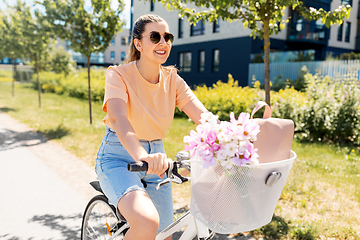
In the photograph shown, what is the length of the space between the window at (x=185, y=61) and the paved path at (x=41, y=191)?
65.4ft

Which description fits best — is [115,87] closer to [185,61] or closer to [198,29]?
[198,29]

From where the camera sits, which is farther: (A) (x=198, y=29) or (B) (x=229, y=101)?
(A) (x=198, y=29)

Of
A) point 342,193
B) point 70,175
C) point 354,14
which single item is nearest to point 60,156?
point 70,175

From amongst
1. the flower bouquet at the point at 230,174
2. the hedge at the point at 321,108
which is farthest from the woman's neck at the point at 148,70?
the hedge at the point at 321,108

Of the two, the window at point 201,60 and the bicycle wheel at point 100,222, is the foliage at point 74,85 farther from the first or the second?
the bicycle wheel at point 100,222

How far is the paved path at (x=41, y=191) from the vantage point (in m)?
3.74

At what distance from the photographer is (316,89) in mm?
8867

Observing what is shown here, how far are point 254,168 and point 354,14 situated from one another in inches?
1234

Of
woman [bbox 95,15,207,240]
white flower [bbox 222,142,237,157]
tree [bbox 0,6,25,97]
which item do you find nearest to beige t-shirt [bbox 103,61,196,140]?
woman [bbox 95,15,207,240]

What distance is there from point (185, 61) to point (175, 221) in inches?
1023

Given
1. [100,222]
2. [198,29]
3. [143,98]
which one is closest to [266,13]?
[143,98]

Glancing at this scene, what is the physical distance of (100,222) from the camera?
9.02 feet

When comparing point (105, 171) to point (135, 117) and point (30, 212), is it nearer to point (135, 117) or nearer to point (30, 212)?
point (135, 117)

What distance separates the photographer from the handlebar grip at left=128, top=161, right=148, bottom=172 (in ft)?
5.32
